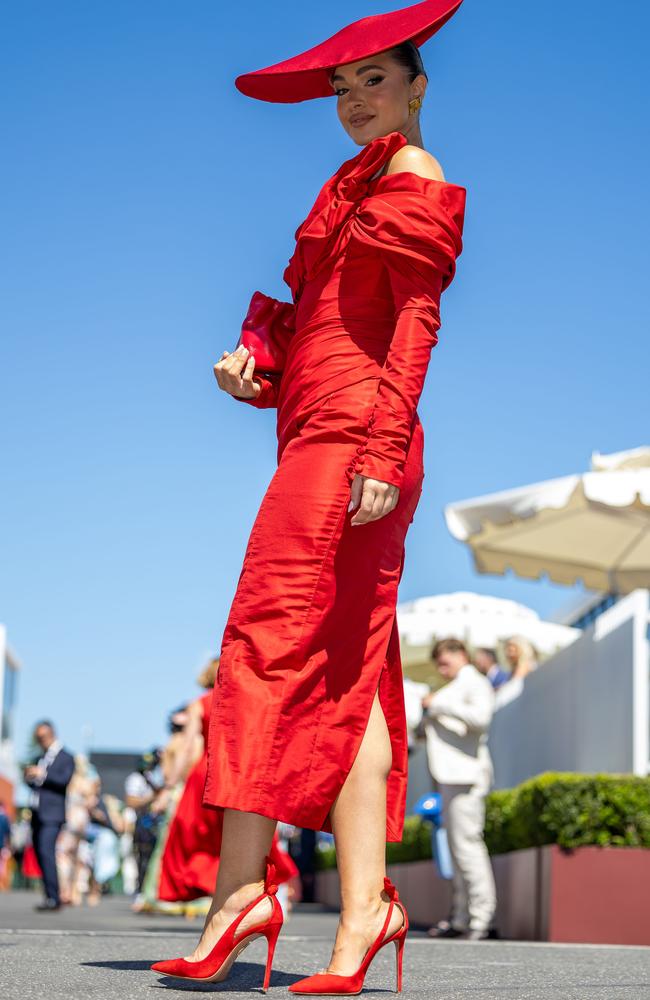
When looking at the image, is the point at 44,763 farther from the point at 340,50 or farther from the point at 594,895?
the point at 340,50

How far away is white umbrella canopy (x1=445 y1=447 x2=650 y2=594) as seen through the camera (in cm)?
1000

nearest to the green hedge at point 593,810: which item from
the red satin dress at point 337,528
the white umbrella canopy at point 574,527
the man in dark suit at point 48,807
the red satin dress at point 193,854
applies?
the red satin dress at point 193,854

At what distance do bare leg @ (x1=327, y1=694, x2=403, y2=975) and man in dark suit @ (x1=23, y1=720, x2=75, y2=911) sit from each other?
393 inches

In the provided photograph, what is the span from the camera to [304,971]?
3.77 metres

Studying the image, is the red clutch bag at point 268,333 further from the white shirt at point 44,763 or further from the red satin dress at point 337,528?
the white shirt at point 44,763

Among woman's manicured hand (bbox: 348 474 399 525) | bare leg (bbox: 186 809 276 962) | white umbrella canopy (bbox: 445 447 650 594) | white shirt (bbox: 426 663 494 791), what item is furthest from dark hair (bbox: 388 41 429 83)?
white umbrella canopy (bbox: 445 447 650 594)

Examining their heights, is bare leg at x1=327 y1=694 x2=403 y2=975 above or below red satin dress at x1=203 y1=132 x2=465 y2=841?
below

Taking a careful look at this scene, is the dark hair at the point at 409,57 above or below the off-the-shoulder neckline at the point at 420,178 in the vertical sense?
above

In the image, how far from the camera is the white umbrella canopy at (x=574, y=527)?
1000cm

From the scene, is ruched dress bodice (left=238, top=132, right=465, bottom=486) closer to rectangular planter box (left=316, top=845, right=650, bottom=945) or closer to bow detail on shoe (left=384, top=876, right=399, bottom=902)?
bow detail on shoe (left=384, top=876, right=399, bottom=902)

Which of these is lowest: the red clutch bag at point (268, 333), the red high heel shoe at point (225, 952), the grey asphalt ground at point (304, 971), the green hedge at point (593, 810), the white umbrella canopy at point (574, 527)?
the grey asphalt ground at point (304, 971)

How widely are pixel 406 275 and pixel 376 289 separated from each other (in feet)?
0.41

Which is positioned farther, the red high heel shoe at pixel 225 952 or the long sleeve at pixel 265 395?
the long sleeve at pixel 265 395

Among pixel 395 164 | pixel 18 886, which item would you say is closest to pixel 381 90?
pixel 395 164
